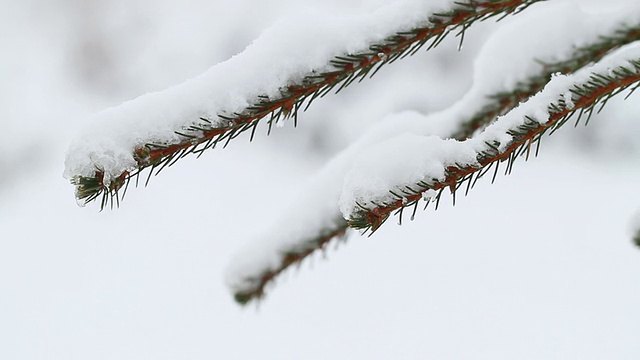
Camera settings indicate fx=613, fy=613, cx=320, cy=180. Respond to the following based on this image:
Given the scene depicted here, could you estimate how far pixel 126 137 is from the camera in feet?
1.97

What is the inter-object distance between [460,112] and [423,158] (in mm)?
302

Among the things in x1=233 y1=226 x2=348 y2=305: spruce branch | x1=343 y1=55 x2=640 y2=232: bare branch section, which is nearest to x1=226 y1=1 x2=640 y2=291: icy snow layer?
x1=233 y1=226 x2=348 y2=305: spruce branch

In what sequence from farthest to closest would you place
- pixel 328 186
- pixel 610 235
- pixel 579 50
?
pixel 610 235 < pixel 328 186 < pixel 579 50

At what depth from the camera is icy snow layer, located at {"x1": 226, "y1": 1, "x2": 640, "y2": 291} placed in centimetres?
83

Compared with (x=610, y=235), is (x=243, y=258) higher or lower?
higher

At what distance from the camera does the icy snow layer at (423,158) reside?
2.00 ft

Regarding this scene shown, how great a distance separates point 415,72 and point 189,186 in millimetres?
1445

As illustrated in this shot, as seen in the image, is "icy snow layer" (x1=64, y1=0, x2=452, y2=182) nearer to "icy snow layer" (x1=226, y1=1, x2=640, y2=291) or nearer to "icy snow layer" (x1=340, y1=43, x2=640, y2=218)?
"icy snow layer" (x1=340, y1=43, x2=640, y2=218)

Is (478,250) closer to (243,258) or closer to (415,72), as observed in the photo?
(415,72)

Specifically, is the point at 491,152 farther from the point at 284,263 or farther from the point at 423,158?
the point at 284,263

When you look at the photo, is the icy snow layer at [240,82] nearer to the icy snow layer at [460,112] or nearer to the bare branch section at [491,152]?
the bare branch section at [491,152]

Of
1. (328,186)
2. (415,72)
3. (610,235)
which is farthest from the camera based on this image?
(415,72)

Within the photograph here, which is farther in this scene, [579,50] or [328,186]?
[328,186]

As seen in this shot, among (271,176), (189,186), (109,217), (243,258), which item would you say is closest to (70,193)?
(109,217)
